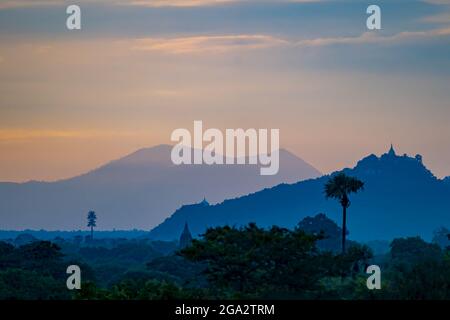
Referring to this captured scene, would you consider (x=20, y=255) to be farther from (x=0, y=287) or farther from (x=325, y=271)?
(x=325, y=271)

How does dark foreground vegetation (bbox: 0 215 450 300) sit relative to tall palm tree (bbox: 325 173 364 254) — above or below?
below

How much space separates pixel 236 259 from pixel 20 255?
63.0 meters

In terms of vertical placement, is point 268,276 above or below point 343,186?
below

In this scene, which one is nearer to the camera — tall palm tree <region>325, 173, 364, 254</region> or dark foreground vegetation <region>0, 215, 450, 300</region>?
dark foreground vegetation <region>0, 215, 450, 300</region>

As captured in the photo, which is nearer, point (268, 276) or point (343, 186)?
point (268, 276)

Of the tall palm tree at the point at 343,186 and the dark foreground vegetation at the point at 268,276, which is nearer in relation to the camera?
the dark foreground vegetation at the point at 268,276

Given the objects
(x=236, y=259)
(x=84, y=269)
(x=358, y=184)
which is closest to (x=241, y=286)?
(x=236, y=259)

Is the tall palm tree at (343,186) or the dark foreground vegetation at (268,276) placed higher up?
the tall palm tree at (343,186)
